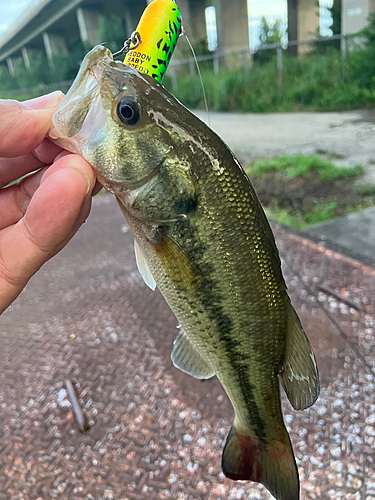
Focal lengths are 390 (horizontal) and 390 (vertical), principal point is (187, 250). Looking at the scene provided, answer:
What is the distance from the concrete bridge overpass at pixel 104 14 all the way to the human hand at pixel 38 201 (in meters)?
15.6

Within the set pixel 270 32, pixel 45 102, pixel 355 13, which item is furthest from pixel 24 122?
pixel 270 32

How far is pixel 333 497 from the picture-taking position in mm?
1837

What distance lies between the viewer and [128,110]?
119cm

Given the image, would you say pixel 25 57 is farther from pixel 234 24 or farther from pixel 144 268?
pixel 144 268

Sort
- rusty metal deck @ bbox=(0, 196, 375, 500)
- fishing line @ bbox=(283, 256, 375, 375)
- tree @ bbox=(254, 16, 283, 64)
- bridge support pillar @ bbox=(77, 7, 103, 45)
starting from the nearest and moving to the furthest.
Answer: rusty metal deck @ bbox=(0, 196, 375, 500) < fishing line @ bbox=(283, 256, 375, 375) < bridge support pillar @ bbox=(77, 7, 103, 45) < tree @ bbox=(254, 16, 283, 64)

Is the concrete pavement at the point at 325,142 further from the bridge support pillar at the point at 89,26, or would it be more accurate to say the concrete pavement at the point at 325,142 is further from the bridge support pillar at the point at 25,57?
the bridge support pillar at the point at 25,57

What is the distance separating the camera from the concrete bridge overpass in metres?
15.6

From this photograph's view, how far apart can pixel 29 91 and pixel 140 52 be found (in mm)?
17656

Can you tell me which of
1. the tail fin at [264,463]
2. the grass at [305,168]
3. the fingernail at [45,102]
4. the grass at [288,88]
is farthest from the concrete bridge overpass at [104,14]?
Answer: the tail fin at [264,463]

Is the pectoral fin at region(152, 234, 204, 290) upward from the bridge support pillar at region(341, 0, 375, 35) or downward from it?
downward

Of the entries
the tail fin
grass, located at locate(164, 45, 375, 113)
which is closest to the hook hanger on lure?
the tail fin

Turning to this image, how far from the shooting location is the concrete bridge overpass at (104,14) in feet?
51.3

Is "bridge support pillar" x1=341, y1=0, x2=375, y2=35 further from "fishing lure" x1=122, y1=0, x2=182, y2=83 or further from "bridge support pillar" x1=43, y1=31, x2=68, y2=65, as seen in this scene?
"fishing lure" x1=122, y1=0, x2=182, y2=83

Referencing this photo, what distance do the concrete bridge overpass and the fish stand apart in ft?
50.8
